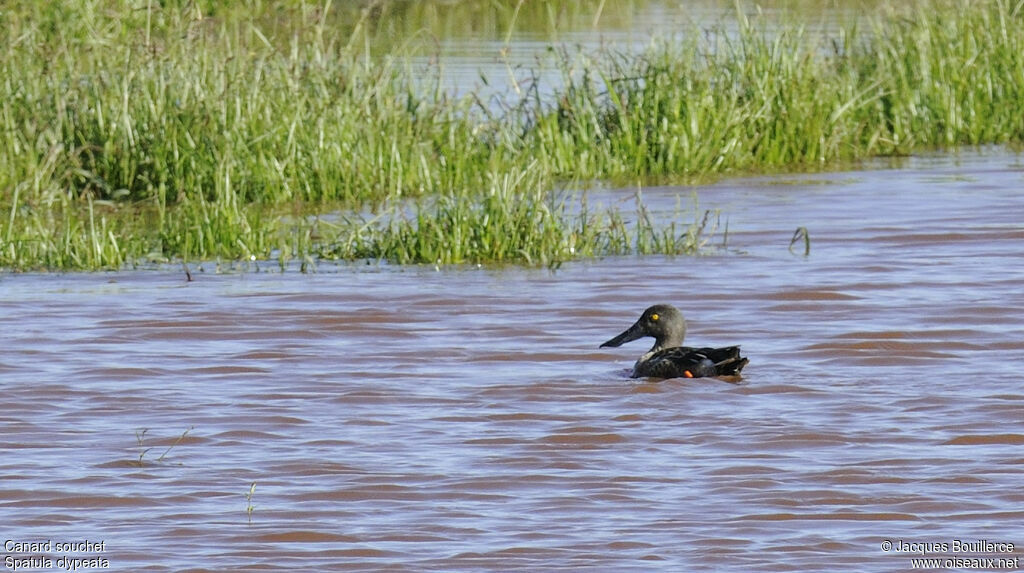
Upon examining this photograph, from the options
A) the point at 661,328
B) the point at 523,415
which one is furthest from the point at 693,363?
the point at 523,415

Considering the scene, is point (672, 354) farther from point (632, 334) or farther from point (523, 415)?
point (523, 415)

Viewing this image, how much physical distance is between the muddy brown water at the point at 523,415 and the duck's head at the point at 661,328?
0.22m

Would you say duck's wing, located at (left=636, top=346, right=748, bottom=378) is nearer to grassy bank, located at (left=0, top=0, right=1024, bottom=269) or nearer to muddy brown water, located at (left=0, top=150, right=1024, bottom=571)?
muddy brown water, located at (left=0, top=150, right=1024, bottom=571)

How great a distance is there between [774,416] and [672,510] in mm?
1517

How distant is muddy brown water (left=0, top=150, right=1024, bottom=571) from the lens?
5.76 m

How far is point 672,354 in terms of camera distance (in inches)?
324

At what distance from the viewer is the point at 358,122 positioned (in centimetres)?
1312

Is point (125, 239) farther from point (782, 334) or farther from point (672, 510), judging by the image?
point (672, 510)

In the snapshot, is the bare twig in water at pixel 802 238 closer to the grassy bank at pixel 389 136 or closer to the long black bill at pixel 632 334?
the grassy bank at pixel 389 136

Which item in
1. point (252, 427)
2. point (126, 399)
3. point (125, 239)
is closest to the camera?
point (252, 427)

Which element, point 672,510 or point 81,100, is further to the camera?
point 81,100

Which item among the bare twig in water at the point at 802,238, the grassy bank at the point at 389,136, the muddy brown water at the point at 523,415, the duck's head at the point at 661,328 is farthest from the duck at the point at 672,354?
the bare twig in water at the point at 802,238

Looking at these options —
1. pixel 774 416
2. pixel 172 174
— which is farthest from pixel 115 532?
pixel 172 174

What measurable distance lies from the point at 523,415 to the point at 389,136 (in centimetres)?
588
